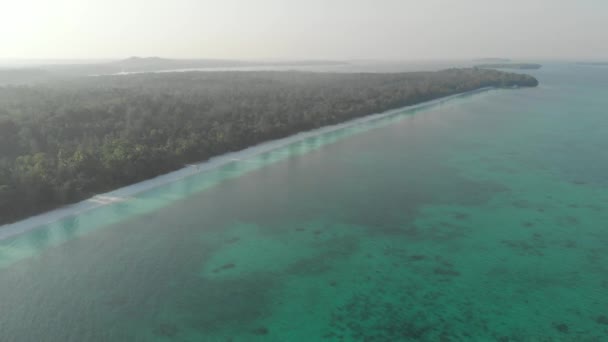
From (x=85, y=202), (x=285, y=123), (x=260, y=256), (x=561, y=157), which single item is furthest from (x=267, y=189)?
(x=561, y=157)

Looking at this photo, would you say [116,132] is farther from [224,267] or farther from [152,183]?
[224,267]

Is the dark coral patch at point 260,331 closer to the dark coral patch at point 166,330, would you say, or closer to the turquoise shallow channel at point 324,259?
the turquoise shallow channel at point 324,259

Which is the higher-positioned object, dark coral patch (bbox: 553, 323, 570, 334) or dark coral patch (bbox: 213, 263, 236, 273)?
dark coral patch (bbox: 213, 263, 236, 273)

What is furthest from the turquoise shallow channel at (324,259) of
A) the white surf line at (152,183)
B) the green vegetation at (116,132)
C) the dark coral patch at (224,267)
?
the green vegetation at (116,132)

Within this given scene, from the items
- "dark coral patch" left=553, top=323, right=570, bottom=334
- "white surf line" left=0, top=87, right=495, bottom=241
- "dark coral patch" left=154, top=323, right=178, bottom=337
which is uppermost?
"white surf line" left=0, top=87, right=495, bottom=241

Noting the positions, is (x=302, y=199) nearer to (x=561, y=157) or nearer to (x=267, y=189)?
(x=267, y=189)

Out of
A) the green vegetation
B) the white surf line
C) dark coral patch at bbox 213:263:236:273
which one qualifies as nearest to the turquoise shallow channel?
dark coral patch at bbox 213:263:236:273

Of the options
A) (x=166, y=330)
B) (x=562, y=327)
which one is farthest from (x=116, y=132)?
(x=562, y=327)

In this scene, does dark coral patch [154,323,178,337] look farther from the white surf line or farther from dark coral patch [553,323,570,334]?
dark coral patch [553,323,570,334]
